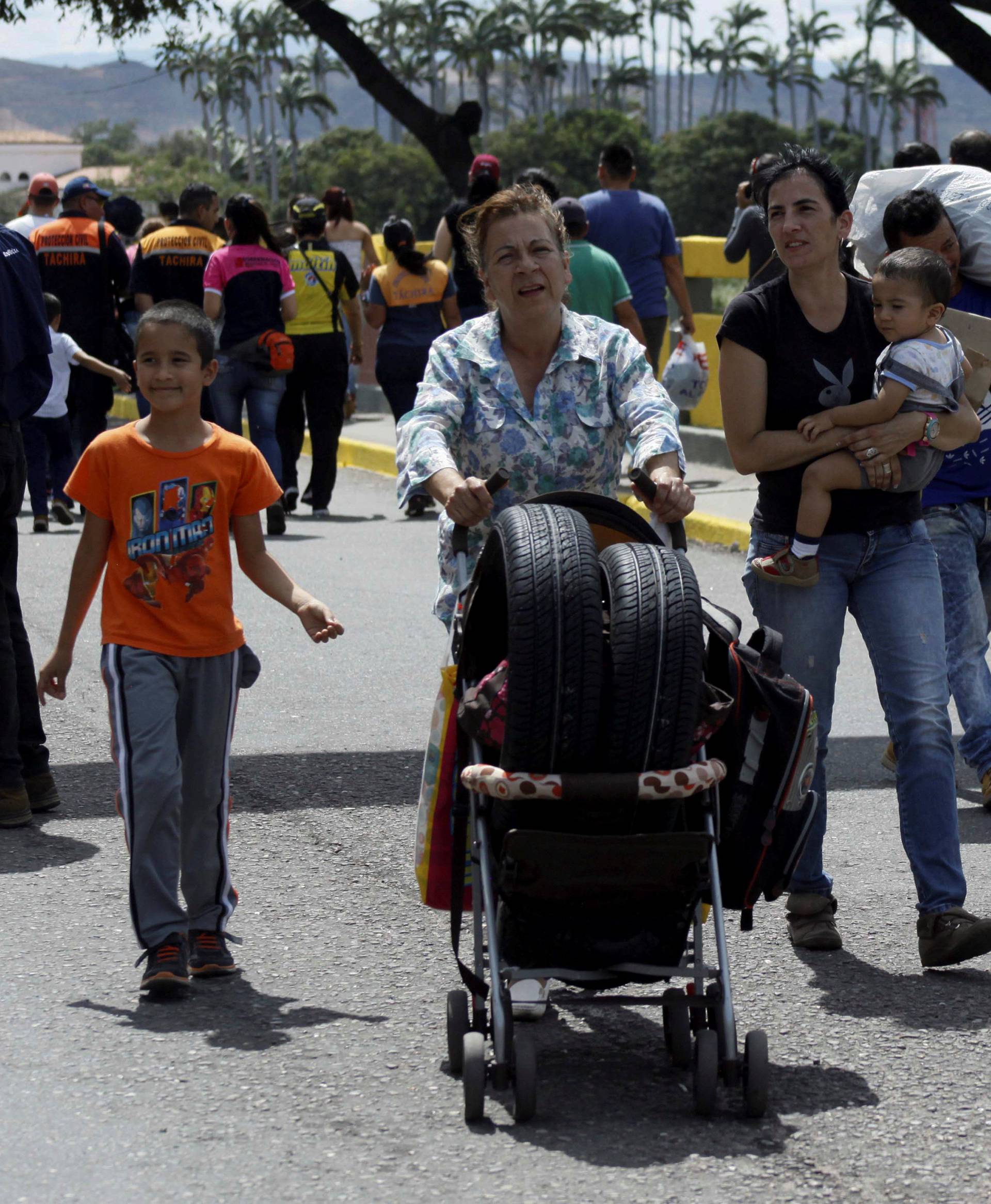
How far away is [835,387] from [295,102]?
7113 inches

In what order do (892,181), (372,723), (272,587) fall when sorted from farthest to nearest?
(372,723) → (892,181) → (272,587)

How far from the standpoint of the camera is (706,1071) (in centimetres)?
348

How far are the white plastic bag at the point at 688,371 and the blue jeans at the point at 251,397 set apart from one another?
263cm

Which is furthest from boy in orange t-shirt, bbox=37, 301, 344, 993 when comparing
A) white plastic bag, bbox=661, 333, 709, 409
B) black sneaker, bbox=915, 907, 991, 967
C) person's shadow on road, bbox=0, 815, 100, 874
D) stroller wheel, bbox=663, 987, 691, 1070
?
white plastic bag, bbox=661, 333, 709, 409

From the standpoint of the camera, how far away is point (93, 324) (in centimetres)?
1309

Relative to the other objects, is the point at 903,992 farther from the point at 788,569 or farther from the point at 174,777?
the point at 174,777

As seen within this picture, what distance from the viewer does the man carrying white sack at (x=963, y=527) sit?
5.53 meters

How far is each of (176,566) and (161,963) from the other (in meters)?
0.93

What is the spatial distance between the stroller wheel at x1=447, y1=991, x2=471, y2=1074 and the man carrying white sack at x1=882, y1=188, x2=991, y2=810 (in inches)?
84.9

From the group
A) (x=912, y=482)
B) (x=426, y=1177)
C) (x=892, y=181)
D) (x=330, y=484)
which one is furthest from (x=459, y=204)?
(x=426, y=1177)

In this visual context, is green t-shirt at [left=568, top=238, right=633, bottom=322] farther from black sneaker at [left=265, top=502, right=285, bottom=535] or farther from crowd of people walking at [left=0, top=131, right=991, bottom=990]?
crowd of people walking at [left=0, top=131, right=991, bottom=990]

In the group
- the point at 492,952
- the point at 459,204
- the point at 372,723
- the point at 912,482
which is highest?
the point at 459,204

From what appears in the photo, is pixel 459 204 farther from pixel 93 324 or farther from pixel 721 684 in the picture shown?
pixel 721 684

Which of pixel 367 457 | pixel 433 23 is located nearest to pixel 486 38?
pixel 433 23
